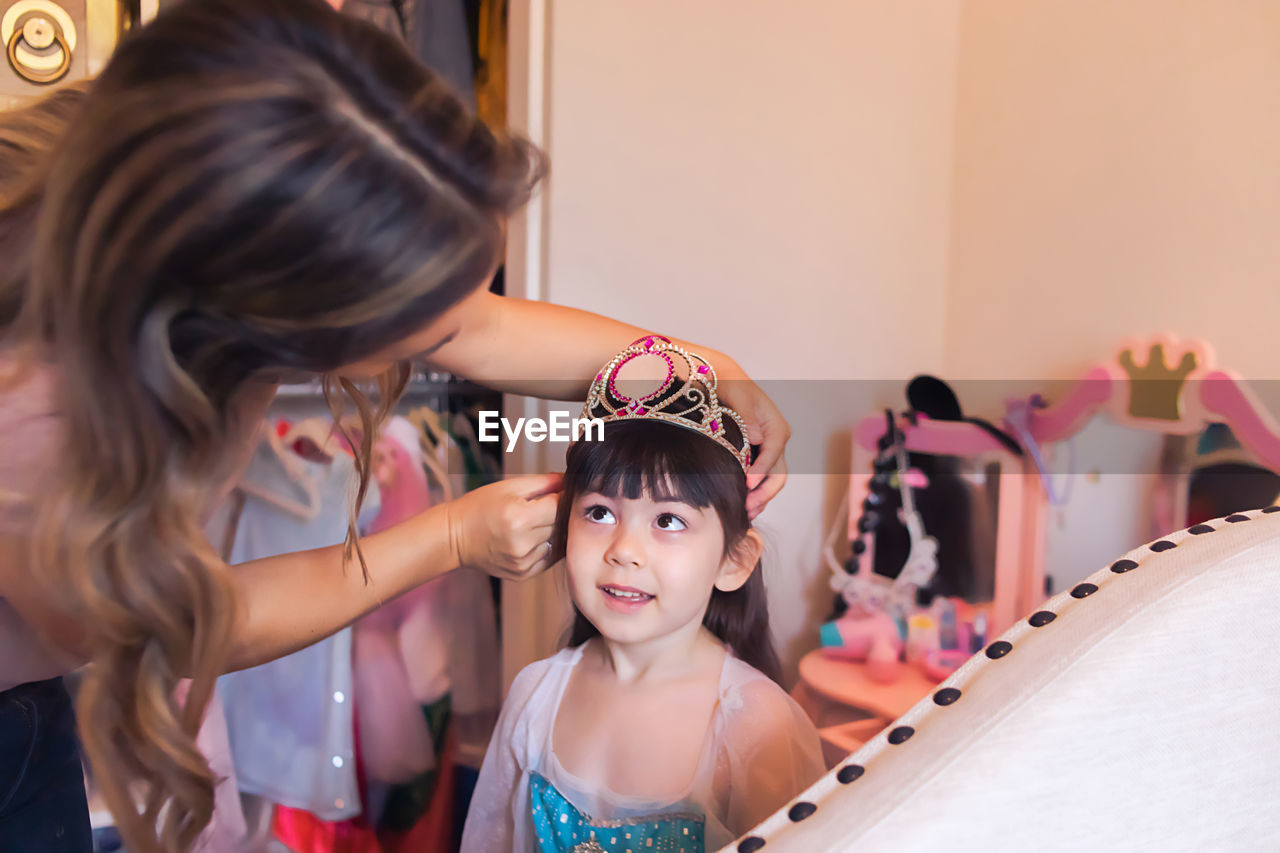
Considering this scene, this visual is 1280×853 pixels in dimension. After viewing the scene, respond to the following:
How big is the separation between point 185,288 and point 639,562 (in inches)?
19.5

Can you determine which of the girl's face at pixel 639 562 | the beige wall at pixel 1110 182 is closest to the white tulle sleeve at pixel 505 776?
the girl's face at pixel 639 562

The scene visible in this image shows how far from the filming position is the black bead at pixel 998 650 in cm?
58

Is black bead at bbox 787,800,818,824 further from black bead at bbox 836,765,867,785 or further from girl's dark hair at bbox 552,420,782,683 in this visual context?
girl's dark hair at bbox 552,420,782,683

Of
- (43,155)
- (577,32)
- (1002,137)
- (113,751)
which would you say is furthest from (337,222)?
(1002,137)

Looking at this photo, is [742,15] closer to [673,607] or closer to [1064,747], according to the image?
[673,607]

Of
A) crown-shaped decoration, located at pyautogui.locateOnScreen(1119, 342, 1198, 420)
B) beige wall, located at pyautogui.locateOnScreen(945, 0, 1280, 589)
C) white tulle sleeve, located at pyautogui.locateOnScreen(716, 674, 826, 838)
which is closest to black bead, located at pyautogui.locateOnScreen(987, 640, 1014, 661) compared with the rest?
white tulle sleeve, located at pyautogui.locateOnScreen(716, 674, 826, 838)

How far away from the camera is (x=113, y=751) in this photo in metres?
0.53

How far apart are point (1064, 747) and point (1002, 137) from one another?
1.55 metres

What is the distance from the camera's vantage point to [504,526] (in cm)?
81

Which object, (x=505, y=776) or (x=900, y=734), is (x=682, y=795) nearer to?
(x=505, y=776)

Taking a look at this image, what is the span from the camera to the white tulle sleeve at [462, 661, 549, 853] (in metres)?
0.96

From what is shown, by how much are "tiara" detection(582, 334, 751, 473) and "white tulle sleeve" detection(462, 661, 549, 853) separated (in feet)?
1.16

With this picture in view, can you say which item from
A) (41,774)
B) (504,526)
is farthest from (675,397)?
(41,774)

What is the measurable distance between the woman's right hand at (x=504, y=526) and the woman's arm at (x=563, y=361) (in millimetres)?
117
